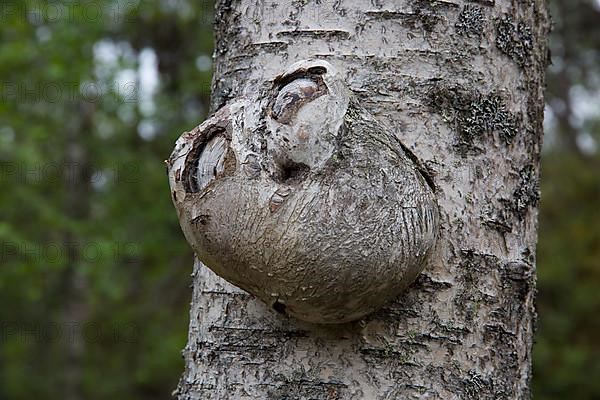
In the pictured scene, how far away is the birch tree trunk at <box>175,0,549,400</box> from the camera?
874 millimetres

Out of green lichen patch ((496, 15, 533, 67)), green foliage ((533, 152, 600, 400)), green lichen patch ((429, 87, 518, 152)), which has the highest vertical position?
green lichen patch ((496, 15, 533, 67))

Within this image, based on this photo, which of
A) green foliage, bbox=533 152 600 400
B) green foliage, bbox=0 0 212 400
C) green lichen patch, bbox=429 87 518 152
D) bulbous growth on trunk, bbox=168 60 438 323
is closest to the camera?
bulbous growth on trunk, bbox=168 60 438 323

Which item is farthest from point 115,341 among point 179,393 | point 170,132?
point 179,393

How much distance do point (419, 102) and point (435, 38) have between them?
0.09 metres

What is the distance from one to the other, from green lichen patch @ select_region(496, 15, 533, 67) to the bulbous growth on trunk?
25 centimetres

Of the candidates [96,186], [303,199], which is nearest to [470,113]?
[303,199]

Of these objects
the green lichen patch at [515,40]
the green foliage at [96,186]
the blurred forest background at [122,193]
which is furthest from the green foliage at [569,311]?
the green lichen patch at [515,40]

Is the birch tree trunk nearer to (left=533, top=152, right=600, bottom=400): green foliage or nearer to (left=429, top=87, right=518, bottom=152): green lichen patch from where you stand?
(left=429, top=87, right=518, bottom=152): green lichen patch

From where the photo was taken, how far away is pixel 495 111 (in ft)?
3.10

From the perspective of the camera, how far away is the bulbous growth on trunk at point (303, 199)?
78cm

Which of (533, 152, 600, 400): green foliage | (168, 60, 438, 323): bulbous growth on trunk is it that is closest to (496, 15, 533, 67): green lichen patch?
(168, 60, 438, 323): bulbous growth on trunk

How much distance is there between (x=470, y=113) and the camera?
0.93m

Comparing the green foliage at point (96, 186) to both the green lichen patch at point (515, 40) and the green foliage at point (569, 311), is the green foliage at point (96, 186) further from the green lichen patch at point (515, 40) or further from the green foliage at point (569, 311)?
the green lichen patch at point (515, 40)

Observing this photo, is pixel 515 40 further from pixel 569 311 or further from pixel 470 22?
pixel 569 311
